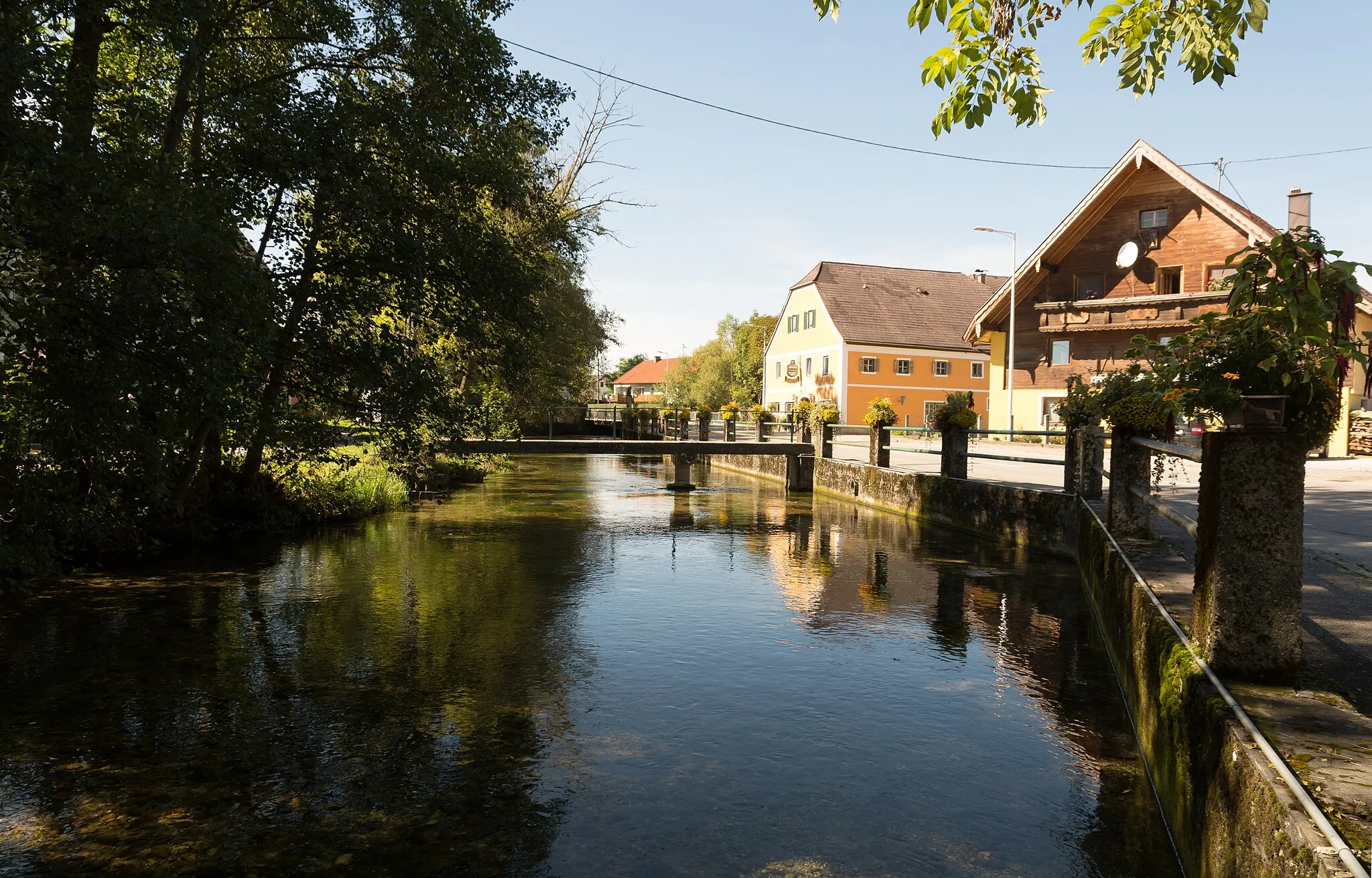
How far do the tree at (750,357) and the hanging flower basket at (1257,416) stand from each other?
66742 millimetres

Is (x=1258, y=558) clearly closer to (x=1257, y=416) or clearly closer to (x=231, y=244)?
(x=1257, y=416)

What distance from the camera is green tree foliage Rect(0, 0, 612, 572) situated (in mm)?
7809

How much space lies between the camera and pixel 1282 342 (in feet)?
16.3

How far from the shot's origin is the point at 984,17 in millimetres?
6277

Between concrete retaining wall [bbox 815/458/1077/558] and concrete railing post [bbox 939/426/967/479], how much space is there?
249mm

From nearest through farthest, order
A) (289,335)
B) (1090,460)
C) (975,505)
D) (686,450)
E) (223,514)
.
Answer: (289,335) < (1090,460) < (223,514) < (975,505) < (686,450)

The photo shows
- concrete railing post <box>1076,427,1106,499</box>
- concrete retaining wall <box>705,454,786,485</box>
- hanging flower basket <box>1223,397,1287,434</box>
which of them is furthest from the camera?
concrete retaining wall <box>705,454,786,485</box>

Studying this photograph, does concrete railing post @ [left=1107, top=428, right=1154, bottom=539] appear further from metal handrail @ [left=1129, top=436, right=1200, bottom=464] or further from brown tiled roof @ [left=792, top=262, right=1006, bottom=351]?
brown tiled roof @ [left=792, top=262, right=1006, bottom=351]

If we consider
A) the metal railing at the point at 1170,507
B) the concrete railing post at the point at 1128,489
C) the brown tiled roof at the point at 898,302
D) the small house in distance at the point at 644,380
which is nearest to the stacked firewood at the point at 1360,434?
the concrete railing post at the point at 1128,489

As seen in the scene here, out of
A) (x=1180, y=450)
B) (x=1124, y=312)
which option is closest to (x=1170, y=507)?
(x=1180, y=450)

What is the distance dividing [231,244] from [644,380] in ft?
380

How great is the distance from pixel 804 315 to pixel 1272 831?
5302 centimetres

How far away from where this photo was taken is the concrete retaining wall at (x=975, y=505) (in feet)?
45.3

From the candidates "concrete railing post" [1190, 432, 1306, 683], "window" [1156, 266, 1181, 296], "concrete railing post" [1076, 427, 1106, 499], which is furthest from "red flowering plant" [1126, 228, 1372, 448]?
"window" [1156, 266, 1181, 296]
